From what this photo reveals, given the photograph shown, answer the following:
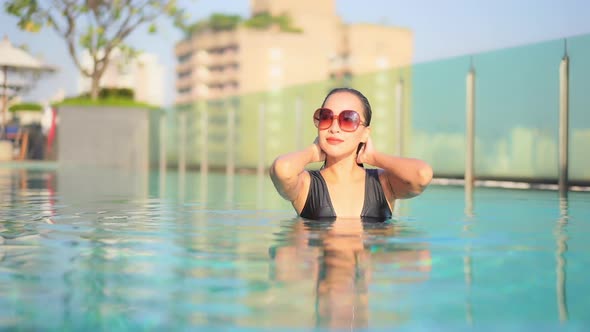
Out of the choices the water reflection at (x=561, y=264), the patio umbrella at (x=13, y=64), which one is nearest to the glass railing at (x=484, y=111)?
the water reflection at (x=561, y=264)

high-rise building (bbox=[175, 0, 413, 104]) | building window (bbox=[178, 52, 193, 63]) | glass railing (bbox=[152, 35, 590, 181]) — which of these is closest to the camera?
glass railing (bbox=[152, 35, 590, 181])

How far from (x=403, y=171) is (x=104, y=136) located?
2205 centimetres

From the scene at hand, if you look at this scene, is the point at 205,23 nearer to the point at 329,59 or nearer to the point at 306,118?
the point at 329,59

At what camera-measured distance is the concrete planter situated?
84.1 ft

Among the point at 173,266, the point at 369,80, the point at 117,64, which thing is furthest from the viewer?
the point at 117,64

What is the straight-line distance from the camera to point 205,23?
4341 inches

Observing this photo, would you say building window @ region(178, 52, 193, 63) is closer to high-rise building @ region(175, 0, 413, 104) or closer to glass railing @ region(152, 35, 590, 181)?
high-rise building @ region(175, 0, 413, 104)

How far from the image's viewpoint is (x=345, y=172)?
5.17 meters

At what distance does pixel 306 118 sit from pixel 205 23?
313 ft

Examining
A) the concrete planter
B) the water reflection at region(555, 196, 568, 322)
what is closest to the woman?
the water reflection at region(555, 196, 568, 322)

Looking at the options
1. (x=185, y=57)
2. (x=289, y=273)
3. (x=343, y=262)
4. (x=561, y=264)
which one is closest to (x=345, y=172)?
(x=343, y=262)

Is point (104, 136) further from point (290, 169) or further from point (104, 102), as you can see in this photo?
point (290, 169)

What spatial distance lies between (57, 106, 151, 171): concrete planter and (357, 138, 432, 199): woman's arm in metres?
21.1

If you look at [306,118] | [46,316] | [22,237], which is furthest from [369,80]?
[46,316]
